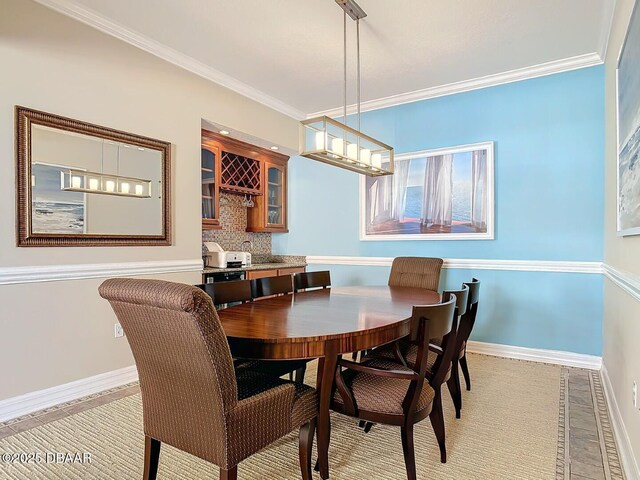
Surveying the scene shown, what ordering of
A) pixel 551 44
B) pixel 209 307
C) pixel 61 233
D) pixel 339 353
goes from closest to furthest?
1. pixel 209 307
2. pixel 339 353
3. pixel 61 233
4. pixel 551 44

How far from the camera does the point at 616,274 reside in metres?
2.44

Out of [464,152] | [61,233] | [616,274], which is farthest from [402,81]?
[61,233]

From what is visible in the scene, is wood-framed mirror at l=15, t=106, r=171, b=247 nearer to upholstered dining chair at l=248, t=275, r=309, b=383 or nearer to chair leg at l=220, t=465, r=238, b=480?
upholstered dining chair at l=248, t=275, r=309, b=383

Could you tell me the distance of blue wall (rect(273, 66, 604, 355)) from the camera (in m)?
3.42

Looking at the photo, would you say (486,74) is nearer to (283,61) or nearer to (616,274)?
(283,61)

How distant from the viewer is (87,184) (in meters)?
2.86

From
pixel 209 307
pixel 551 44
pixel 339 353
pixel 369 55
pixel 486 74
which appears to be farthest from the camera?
pixel 486 74

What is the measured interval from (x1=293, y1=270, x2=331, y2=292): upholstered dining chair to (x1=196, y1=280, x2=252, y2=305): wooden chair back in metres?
0.57

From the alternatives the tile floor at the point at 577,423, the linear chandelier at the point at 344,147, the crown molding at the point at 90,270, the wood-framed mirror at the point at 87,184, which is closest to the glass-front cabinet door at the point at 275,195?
the crown molding at the point at 90,270

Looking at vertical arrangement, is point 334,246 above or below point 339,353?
above

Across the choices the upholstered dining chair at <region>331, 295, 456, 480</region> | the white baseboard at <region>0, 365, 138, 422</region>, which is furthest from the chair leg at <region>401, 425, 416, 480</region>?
the white baseboard at <region>0, 365, 138, 422</region>

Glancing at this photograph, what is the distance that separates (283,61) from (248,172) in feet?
5.22

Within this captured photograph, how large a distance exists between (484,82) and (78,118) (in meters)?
3.54

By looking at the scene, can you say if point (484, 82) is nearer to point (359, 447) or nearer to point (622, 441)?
point (622, 441)
